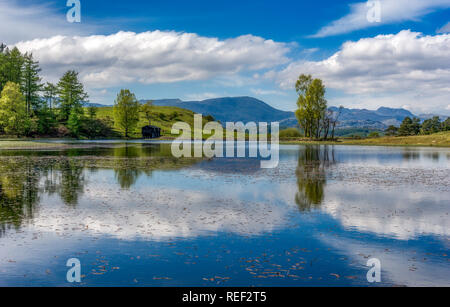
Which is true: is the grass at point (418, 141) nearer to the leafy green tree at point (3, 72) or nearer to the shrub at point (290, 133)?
the shrub at point (290, 133)

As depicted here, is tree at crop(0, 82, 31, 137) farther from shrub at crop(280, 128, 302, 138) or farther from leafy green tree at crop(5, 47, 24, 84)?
shrub at crop(280, 128, 302, 138)

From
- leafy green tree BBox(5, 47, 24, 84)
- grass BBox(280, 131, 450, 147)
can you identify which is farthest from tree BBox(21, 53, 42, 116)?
grass BBox(280, 131, 450, 147)

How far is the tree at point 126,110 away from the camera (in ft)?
492

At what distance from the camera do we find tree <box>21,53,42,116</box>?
137 metres

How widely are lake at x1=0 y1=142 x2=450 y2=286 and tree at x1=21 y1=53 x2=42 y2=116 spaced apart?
122 metres

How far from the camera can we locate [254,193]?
2686cm

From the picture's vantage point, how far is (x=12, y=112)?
11112 centimetres

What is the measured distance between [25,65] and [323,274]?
153m

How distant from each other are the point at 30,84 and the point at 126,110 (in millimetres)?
36694

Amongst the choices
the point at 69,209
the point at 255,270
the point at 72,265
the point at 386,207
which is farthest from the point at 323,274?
the point at 69,209

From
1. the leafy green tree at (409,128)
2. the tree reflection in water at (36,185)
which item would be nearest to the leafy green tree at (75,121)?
the tree reflection in water at (36,185)

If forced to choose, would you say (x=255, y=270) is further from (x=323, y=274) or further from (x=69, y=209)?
(x=69, y=209)

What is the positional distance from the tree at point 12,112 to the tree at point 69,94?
30.7 meters
